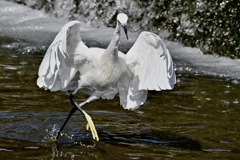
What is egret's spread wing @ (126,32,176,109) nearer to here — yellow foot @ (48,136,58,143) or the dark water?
the dark water

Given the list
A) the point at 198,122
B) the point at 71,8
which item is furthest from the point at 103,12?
the point at 198,122

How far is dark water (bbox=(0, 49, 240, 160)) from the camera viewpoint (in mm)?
5961

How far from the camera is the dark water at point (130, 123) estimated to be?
19.6ft

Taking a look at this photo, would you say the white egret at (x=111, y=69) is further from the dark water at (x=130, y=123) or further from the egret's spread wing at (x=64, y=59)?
the dark water at (x=130, y=123)

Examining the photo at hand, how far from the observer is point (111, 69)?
20.4 ft

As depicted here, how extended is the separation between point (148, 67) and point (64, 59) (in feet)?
2.61

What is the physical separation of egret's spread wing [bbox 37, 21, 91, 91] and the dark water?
517mm

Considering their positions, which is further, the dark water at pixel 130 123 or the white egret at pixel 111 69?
the white egret at pixel 111 69

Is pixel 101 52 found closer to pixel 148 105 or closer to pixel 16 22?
pixel 148 105

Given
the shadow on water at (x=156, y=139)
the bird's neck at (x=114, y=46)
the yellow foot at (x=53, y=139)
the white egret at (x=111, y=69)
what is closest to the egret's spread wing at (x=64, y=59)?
the white egret at (x=111, y=69)

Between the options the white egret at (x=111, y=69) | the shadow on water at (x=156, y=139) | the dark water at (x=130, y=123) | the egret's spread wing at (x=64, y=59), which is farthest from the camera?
the shadow on water at (x=156, y=139)

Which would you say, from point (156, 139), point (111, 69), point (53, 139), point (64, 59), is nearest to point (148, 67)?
point (111, 69)

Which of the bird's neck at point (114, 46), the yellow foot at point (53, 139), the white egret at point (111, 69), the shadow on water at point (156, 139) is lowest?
the yellow foot at point (53, 139)

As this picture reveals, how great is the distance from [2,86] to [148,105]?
69.8 inches
